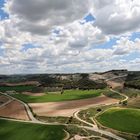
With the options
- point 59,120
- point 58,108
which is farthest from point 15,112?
point 59,120

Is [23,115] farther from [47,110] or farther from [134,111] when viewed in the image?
[134,111]

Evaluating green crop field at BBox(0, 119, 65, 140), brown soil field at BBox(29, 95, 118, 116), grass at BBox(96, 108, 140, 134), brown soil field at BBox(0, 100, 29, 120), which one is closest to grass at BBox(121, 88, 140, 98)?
brown soil field at BBox(29, 95, 118, 116)

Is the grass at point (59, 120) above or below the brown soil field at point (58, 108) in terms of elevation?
below

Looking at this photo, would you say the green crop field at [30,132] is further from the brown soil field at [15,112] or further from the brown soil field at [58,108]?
the brown soil field at [58,108]

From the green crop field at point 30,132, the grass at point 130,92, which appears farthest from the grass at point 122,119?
the grass at point 130,92

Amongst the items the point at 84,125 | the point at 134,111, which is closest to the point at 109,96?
the point at 134,111
